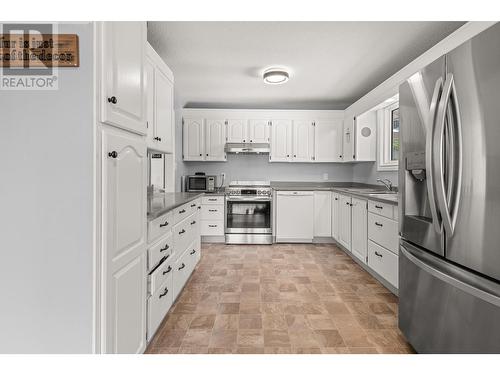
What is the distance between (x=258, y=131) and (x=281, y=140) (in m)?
0.44

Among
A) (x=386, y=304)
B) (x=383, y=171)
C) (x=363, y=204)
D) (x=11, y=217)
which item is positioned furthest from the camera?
(x=383, y=171)

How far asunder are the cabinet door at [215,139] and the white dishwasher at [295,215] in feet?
4.30

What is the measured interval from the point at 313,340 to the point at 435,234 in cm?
105

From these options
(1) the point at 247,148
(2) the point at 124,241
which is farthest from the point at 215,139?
(2) the point at 124,241

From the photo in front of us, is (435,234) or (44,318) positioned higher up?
(435,234)

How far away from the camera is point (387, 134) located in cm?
415

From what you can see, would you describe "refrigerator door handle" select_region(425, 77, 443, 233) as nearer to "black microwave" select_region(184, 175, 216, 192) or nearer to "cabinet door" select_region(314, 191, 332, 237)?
"cabinet door" select_region(314, 191, 332, 237)

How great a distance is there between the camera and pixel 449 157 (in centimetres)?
133

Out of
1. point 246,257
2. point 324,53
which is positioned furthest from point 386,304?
point 324,53

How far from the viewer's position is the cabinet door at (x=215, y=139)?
15.9ft

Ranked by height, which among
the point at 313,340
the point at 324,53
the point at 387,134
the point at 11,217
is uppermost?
the point at 324,53

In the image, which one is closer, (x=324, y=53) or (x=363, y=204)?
(x=324, y=53)

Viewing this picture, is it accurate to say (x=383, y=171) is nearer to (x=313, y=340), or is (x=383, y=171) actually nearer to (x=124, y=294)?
(x=313, y=340)

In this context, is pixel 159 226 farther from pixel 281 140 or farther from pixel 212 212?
pixel 281 140
